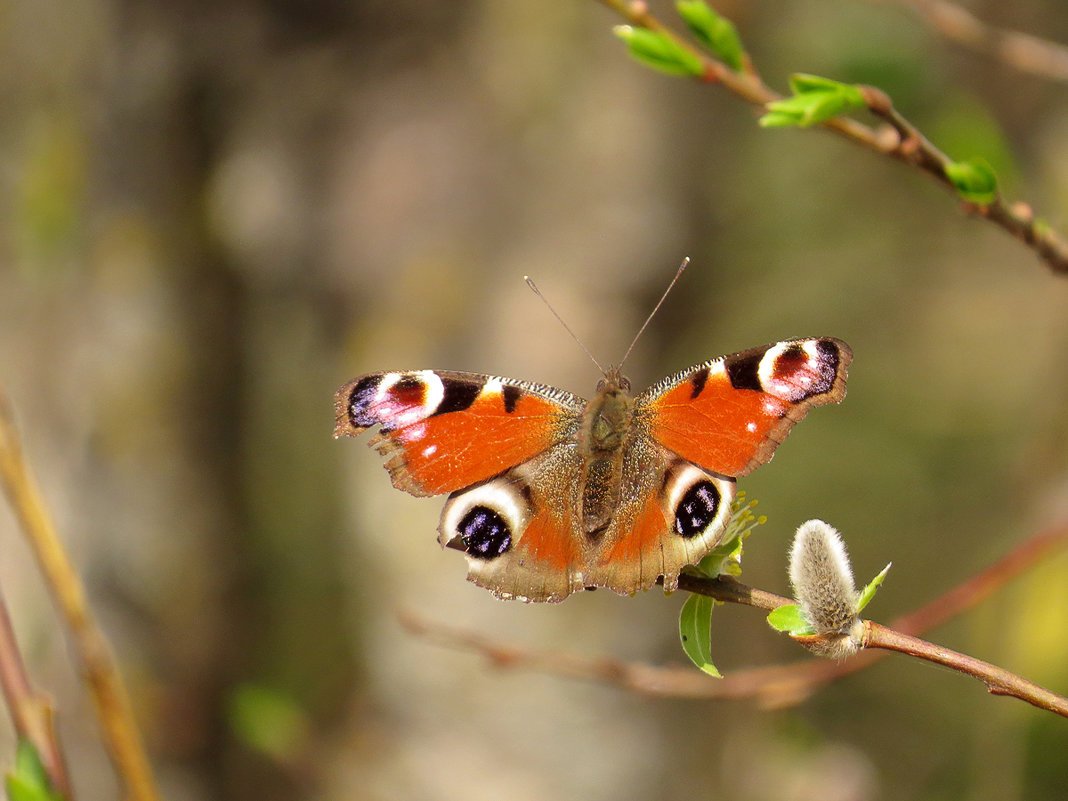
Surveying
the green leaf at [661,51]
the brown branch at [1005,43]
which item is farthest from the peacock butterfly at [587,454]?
the brown branch at [1005,43]

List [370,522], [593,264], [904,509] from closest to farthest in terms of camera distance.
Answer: [593,264] < [370,522] < [904,509]

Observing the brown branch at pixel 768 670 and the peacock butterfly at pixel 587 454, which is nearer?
the brown branch at pixel 768 670

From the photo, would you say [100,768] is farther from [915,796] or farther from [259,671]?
[915,796]

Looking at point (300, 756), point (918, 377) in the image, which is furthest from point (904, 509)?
point (300, 756)

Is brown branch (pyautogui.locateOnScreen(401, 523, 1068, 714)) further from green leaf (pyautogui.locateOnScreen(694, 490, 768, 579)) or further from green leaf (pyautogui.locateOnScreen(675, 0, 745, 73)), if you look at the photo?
green leaf (pyautogui.locateOnScreen(675, 0, 745, 73))

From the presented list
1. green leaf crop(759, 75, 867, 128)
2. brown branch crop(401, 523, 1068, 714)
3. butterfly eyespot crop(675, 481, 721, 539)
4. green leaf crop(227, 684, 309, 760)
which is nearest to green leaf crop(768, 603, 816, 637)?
brown branch crop(401, 523, 1068, 714)

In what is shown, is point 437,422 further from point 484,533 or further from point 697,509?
point 697,509

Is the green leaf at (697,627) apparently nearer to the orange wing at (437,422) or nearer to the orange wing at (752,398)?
the orange wing at (752,398)
